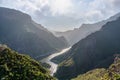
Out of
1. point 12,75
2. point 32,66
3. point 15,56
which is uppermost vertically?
point 15,56

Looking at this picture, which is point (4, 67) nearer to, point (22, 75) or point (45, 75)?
point (22, 75)

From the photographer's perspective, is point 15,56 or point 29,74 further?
point 15,56

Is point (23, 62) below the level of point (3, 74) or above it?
above

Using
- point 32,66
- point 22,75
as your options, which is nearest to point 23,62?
point 32,66

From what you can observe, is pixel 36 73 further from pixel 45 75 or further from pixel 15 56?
pixel 15 56

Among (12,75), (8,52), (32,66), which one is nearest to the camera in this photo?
(12,75)

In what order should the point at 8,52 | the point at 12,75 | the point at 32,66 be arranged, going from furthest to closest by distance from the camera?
1. the point at 8,52
2. the point at 32,66
3. the point at 12,75

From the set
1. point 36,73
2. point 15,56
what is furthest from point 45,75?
point 15,56
